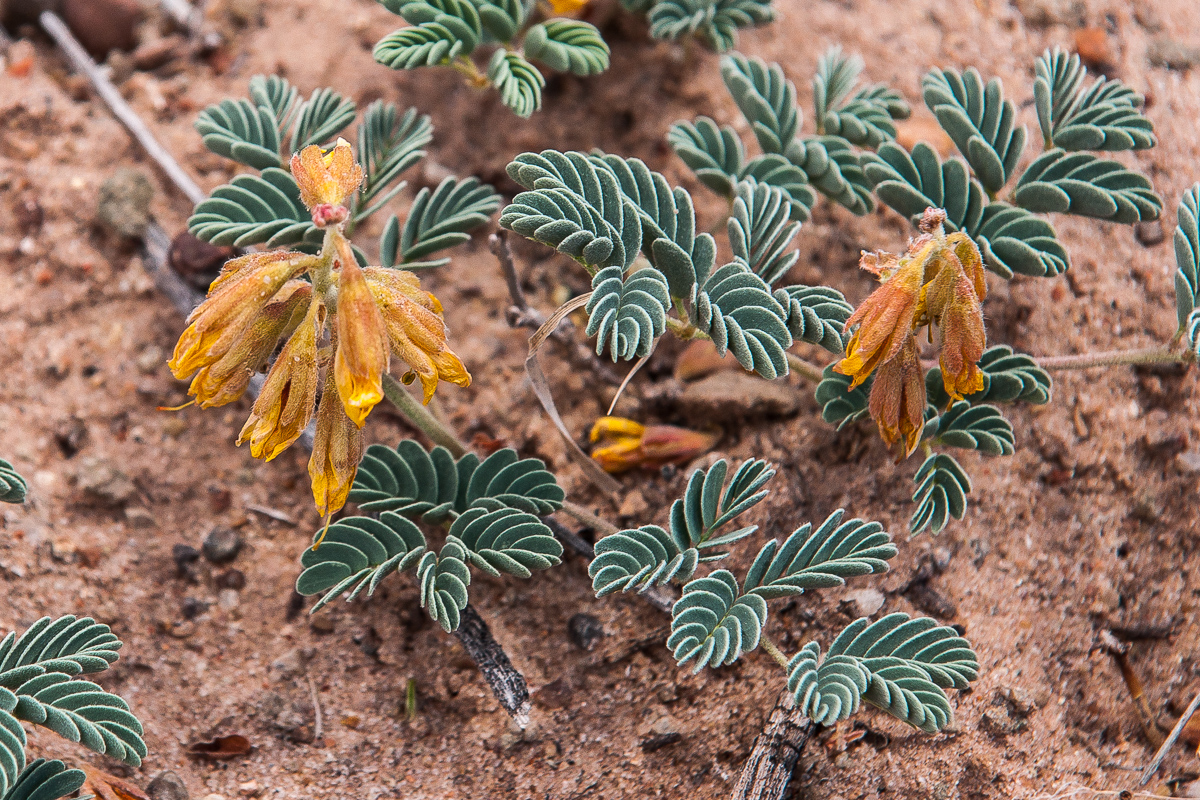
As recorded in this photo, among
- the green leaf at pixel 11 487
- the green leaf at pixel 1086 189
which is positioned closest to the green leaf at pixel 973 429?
the green leaf at pixel 1086 189

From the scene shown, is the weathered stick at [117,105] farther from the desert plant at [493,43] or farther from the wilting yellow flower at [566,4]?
the wilting yellow flower at [566,4]

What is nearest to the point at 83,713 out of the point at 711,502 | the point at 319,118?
the point at 711,502

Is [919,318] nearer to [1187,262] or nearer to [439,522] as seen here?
[1187,262]

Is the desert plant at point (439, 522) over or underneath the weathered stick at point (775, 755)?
over

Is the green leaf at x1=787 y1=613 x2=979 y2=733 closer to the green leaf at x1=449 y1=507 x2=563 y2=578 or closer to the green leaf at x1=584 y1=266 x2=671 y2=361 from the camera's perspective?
the green leaf at x1=449 y1=507 x2=563 y2=578

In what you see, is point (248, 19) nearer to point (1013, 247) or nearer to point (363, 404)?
point (363, 404)

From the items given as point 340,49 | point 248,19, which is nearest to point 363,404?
point 340,49
